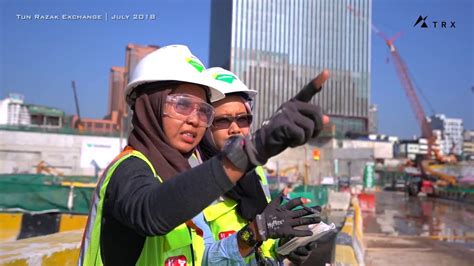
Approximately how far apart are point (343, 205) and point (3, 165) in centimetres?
2390

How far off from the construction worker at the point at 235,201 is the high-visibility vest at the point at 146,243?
25cm

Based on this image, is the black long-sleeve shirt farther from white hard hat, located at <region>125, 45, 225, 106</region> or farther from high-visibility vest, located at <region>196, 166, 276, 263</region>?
high-visibility vest, located at <region>196, 166, 276, 263</region>

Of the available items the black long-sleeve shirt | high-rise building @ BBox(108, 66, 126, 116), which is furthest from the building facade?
the black long-sleeve shirt

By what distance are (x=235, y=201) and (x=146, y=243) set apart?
2.71 ft

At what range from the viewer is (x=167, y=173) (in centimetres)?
160

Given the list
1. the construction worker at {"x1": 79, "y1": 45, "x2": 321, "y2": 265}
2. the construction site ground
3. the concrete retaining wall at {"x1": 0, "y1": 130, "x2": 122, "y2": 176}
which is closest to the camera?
the construction worker at {"x1": 79, "y1": 45, "x2": 321, "y2": 265}

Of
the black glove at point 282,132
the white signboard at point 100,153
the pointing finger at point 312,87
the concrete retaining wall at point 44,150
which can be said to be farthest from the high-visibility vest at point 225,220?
the concrete retaining wall at point 44,150

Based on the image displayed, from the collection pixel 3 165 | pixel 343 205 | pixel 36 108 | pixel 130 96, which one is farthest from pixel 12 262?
pixel 36 108

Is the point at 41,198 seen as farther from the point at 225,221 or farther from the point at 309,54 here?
the point at 309,54

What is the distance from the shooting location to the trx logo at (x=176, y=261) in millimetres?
1552

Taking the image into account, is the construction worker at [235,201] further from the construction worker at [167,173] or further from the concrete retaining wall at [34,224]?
the concrete retaining wall at [34,224]

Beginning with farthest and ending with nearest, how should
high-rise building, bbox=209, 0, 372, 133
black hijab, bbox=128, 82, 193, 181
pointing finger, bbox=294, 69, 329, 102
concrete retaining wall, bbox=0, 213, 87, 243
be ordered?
high-rise building, bbox=209, 0, 372, 133, concrete retaining wall, bbox=0, 213, 87, 243, black hijab, bbox=128, 82, 193, 181, pointing finger, bbox=294, 69, 329, 102

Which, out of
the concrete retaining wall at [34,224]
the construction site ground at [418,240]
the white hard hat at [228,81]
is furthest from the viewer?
the construction site ground at [418,240]

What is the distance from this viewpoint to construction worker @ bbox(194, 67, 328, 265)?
1850 millimetres
